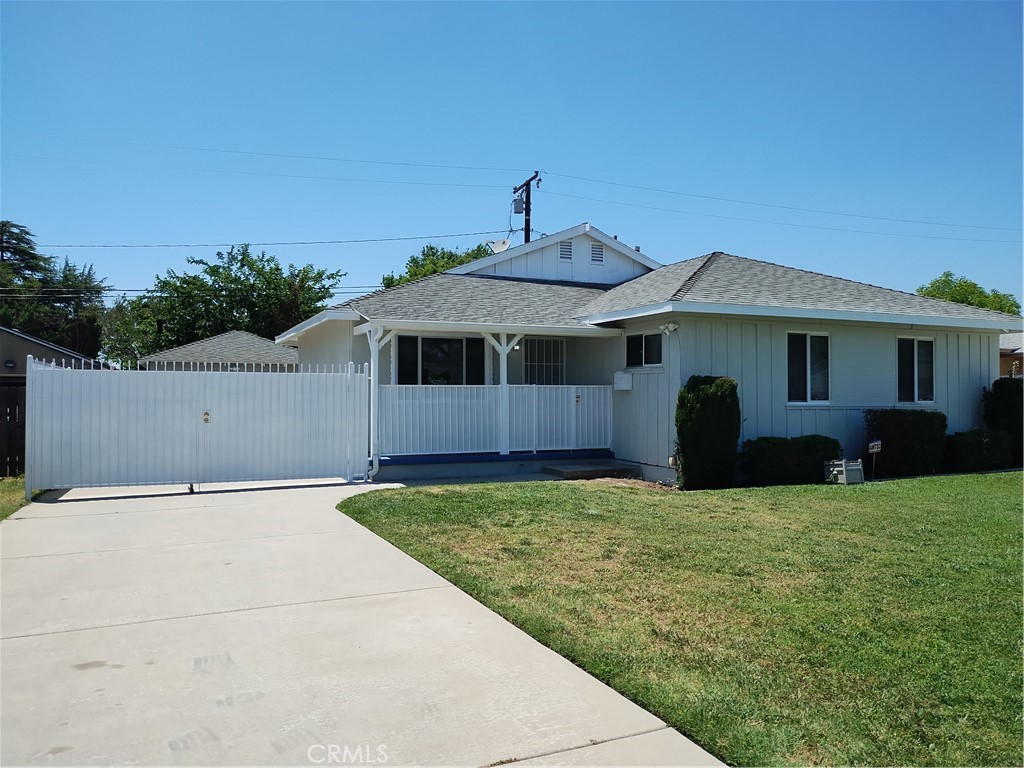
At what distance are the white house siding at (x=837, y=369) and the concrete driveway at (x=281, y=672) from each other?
25.8ft

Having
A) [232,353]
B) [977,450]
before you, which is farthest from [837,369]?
[232,353]

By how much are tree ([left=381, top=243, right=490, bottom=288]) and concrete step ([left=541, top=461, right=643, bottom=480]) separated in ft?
120

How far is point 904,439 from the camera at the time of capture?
1345 centimetres

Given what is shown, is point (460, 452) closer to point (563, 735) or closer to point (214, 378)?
point (214, 378)

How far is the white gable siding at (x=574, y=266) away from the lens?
1778 cm

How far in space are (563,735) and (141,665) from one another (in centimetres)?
250

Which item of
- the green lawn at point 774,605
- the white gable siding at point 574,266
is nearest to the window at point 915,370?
the green lawn at point 774,605

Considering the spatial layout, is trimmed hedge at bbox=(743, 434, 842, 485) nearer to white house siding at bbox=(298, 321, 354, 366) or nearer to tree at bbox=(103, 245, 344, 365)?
white house siding at bbox=(298, 321, 354, 366)

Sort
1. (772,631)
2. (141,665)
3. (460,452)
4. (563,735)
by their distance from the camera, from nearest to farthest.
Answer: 1. (563,735)
2. (141,665)
3. (772,631)
4. (460,452)

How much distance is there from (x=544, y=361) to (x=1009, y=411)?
9.65 metres

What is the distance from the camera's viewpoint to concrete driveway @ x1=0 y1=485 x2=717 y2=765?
10.5 feet

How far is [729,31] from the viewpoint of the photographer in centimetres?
1434

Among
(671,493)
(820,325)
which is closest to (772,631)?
(671,493)

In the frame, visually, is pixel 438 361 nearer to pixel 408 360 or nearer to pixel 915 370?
pixel 408 360
